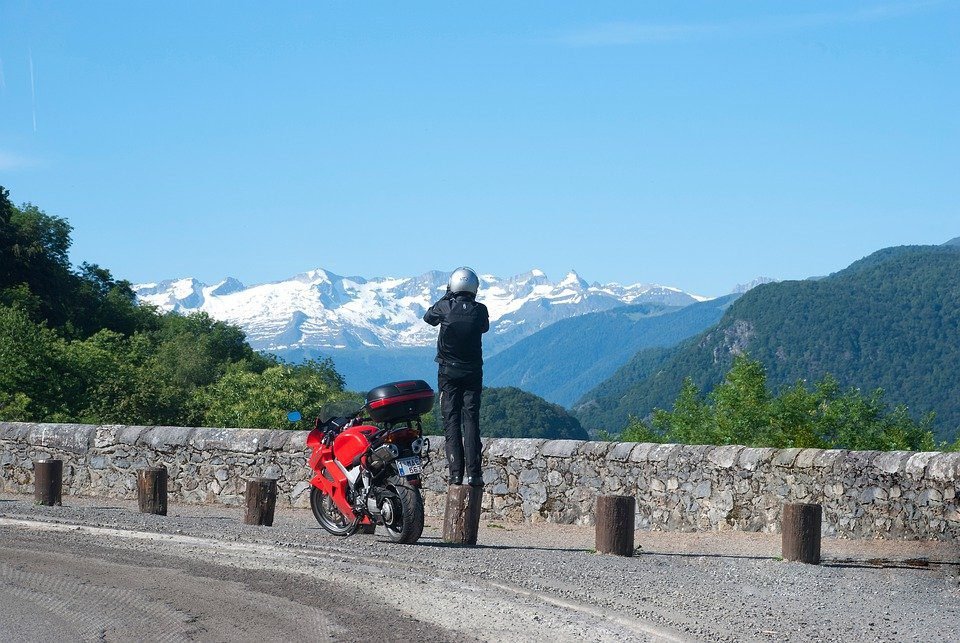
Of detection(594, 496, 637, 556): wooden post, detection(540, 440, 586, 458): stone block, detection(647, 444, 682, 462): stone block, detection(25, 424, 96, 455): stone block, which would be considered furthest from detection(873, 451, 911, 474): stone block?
detection(25, 424, 96, 455): stone block

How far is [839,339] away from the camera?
6900 inches

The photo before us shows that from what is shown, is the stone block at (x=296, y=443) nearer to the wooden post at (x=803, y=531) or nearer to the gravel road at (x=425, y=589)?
the gravel road at (x=425, y=589)

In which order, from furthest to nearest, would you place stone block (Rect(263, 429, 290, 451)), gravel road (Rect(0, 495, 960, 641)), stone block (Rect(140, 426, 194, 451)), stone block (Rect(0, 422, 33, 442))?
stone block (Rect(0, 422, 33, 442)), stone block (Rect(140, 426, 194, 451)), stone block (Rect(263, 429, 290, 451)), gravel road (Rect(0, 495, 960, 641))

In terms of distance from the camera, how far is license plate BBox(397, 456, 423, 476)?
9289 mm

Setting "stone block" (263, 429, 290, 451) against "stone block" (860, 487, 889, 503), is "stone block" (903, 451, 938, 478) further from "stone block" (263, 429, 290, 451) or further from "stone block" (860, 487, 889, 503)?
"stone block" (263, 429, 290, 451)

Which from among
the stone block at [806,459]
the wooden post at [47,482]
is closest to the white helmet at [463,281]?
the stone block at [806,459]

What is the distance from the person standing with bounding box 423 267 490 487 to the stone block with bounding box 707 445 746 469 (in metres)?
3.70

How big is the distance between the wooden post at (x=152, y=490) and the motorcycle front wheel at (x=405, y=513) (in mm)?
3530

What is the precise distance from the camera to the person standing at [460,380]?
984 centimetres

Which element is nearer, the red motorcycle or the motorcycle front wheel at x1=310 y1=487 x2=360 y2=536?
the red motorcycle

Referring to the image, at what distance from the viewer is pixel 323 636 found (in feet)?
18.8

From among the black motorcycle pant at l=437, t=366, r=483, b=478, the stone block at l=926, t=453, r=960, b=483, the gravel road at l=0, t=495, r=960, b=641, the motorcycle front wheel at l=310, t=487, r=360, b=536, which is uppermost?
the black motorcycle pant at l=437, t=366, r=483, b=478

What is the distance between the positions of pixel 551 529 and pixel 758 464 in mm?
2344

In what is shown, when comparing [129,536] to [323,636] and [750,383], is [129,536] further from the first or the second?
[750,383]
